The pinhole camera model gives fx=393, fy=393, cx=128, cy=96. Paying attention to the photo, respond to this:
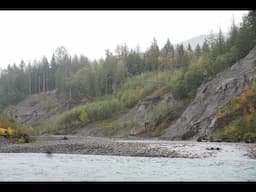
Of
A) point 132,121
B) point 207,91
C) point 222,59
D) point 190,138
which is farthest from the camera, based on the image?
point 132,121

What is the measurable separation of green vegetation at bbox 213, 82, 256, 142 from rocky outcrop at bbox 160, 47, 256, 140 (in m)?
1.97

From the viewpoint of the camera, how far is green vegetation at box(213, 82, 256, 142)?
57000 mm

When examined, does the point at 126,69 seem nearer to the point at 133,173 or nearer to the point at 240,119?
the point at 240,119

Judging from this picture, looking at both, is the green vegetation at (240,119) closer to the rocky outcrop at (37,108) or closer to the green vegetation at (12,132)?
the green vegetation at (12,132)

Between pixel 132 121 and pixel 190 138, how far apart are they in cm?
3367

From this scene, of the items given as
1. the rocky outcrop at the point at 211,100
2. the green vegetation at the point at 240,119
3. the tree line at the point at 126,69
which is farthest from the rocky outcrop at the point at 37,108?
the green vegetation at the point at 240,119

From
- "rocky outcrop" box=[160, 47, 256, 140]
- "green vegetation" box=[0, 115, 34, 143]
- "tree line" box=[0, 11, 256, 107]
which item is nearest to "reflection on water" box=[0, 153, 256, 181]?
"green vegetation" box=[0, 115, 34, 143]

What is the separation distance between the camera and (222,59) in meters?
90.2

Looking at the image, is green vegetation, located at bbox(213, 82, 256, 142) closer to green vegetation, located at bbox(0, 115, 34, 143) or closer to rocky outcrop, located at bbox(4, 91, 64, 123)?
green vegetation, located at bbox(0, 115, 34, 143)

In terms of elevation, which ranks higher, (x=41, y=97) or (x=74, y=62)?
(x=74, y=62)

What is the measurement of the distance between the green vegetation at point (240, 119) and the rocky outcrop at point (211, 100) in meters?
1.97
